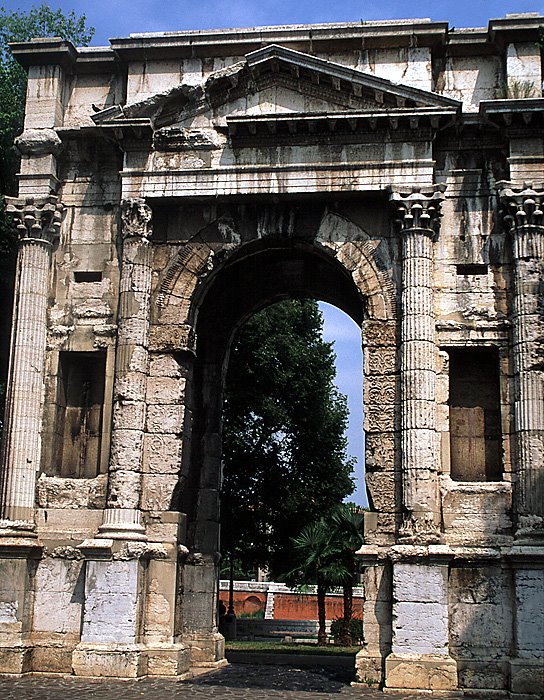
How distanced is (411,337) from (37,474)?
19.3ft

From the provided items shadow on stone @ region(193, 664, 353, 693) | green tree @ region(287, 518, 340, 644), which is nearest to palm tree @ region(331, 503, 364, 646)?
green tree @ region(287, 518, 340, 644)

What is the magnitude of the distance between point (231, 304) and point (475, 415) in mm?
5254

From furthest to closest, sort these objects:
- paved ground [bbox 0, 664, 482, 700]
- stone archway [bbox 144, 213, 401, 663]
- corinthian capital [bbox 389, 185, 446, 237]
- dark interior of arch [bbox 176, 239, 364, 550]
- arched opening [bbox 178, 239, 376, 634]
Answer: dark interior of arch [bbox 176, 239, 364, 550] → arched opening [bbox 178, 239, 376, 634] → corinthian capital [bbox 389, 185, 446, 237] → stone archway [bbox 144, 213, 401, 663] → paved ground [bbox 0, 664, 482, 700]

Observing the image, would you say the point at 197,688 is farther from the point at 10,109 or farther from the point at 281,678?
the point at 10,109

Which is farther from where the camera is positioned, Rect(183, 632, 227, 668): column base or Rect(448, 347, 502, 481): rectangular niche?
Rect(183, 632, 227, 668): column base

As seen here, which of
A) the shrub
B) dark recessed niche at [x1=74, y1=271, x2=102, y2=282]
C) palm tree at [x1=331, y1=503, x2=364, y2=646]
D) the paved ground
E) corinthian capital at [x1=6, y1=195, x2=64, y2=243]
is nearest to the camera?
the paved ground

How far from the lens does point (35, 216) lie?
15789 millimetres

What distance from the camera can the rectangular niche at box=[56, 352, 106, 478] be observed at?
1563 cm

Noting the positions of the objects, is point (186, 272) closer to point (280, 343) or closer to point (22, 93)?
point (22, 93)

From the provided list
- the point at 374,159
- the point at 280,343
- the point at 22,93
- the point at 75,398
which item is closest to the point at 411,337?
the point at 374,159

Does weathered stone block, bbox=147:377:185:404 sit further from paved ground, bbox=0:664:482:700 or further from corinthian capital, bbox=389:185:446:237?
corinthian capital, bbox=389:185:446:237

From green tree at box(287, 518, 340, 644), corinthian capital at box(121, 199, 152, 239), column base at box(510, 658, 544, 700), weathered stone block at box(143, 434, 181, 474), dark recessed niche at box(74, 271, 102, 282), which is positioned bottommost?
column base at box(510, 658, 544, 700)

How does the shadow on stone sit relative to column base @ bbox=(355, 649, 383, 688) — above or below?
below

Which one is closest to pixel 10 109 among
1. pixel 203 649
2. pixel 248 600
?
pixel 203 649
